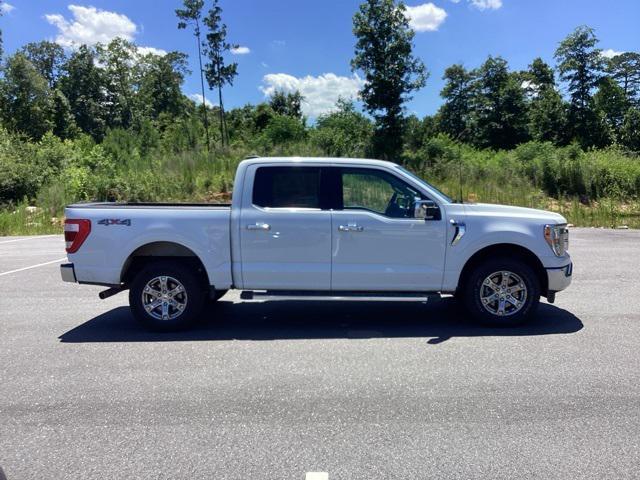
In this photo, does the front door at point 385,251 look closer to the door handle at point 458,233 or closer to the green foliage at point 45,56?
the door handle at point 458,233

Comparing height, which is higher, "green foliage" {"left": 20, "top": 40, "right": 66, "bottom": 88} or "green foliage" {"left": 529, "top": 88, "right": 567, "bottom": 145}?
"green foliage" {"left": 20, "top": 40, "right": 66, "bottom": 88}

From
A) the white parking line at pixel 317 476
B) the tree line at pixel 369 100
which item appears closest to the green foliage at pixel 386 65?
the tree line at pixel 369 100

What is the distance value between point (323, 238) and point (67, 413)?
10.5 ft

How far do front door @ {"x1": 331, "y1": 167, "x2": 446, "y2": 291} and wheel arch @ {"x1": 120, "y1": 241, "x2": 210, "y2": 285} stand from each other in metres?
1.69

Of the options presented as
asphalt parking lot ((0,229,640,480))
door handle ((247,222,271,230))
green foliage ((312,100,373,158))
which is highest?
green foliage ((312,100,373,158))

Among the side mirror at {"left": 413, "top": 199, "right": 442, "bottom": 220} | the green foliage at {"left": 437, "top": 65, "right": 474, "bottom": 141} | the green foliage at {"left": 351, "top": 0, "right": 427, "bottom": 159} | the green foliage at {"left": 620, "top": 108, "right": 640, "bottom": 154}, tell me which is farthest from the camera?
the green foliage at {"left": 437, "top": 65, "right": 474, "bottom": 141}

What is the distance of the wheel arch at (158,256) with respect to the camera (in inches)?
246

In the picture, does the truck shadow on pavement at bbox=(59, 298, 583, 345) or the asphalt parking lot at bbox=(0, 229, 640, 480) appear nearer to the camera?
the asphalt parking lot at bbox=(0, 229, 640, 480)

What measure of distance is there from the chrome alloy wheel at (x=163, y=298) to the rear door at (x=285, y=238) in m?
0.82

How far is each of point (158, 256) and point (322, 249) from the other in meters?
2.03

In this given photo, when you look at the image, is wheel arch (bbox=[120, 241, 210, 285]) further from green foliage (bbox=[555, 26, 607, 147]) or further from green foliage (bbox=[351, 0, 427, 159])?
green foliage (bbox=[555, 26, 607, 147])

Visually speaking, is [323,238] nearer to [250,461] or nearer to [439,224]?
[439,224]

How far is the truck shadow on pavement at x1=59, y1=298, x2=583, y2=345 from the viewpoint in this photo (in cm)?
611

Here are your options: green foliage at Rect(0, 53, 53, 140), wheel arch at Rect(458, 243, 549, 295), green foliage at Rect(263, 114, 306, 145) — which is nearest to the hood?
wheel arch at Rect(458, 243, 549, 295)
